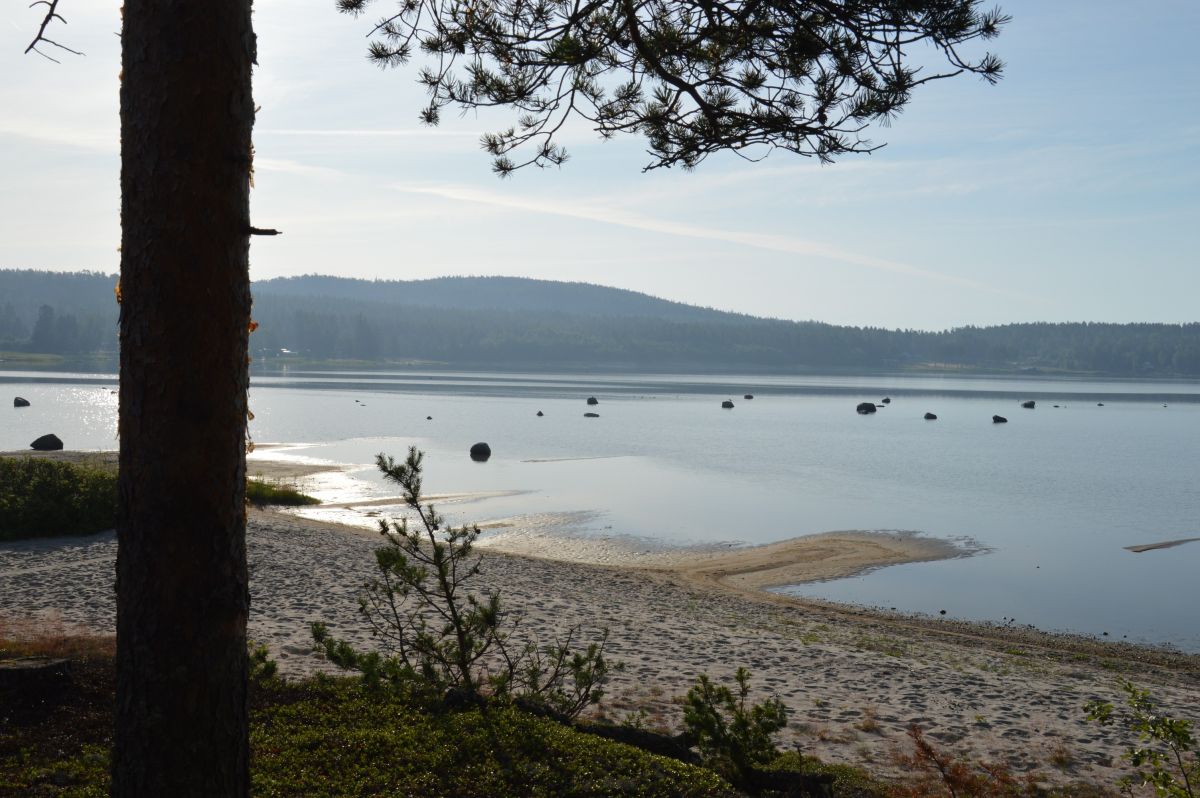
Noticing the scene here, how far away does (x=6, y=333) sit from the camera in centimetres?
18825

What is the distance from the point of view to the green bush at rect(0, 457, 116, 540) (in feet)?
52.9

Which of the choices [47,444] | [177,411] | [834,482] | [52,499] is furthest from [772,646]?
[47,444]

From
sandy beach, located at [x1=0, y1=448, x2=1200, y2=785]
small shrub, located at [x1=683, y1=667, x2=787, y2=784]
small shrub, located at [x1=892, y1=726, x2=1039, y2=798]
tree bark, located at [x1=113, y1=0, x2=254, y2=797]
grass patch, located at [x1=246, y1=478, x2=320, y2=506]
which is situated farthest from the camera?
grass patch, located at [x1=246, y1=478, x2=320, y2=506]

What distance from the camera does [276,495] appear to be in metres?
26.3

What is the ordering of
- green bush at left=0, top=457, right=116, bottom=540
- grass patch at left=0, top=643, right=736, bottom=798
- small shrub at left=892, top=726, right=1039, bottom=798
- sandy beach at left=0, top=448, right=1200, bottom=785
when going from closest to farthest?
grass patch at left=0, top=643, right=736, bottom=798
small shrub at left=892, top=726, right=1039, bottom=798
sandy beach at left=0, top=448, right=1200, bottom=785
green bush at left=0, top=457, right=116, bottom=540

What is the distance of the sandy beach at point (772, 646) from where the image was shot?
8.79 m

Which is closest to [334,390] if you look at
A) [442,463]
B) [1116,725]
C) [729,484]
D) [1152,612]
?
[442,463]

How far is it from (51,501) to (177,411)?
15.2 m

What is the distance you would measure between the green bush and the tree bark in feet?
43.4

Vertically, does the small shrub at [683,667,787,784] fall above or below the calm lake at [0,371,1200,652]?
above

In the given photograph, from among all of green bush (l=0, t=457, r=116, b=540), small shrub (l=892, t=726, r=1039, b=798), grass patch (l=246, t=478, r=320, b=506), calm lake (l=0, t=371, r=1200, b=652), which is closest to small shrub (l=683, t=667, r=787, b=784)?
small shrub (l=892, t=726, r=1039, b=798)

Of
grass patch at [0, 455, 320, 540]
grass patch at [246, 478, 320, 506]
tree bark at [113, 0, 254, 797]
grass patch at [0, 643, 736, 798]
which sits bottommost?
grass patch at [246, 478, 320, 506]

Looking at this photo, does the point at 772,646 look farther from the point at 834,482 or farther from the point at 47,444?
the point at 47,444

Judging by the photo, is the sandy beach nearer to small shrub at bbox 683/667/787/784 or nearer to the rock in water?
small shrub at bbox 683/667/787/784
